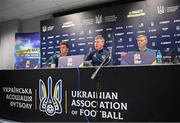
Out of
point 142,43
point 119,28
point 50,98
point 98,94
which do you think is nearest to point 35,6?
point 119,28

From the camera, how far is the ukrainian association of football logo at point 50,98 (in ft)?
6.73

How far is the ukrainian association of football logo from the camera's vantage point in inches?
80.8

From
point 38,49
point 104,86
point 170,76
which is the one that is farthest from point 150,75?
point 38,49

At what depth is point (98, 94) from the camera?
185 cm

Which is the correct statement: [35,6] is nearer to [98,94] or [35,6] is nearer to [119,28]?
[119,28]

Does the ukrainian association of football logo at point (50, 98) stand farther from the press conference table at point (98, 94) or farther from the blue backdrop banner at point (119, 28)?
the blue backdrop banner at point (119, 28)

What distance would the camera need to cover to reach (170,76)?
5.09ft

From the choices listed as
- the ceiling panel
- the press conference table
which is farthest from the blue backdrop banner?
the press conference table

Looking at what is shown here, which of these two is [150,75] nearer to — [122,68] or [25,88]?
[122,68]

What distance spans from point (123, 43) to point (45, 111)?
266 centimetres

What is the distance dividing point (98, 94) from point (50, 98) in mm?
509

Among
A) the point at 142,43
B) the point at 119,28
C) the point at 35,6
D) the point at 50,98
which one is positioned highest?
the point at 35,6

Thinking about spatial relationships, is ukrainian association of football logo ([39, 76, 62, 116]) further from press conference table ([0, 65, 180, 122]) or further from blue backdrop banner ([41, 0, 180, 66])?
blue backdrop banner ([41, 0, 180, 66])

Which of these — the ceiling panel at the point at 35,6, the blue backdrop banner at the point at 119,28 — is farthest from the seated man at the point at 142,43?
the ceiling panel at the point at 35,6
